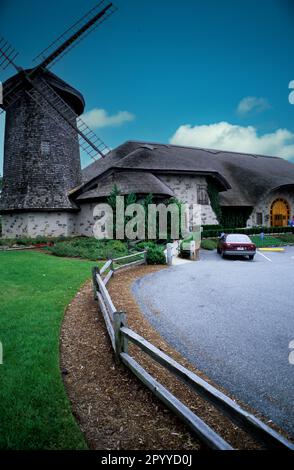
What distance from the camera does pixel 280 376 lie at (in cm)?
419

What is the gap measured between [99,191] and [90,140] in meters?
7.54

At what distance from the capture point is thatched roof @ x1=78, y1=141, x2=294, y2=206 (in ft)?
81.6

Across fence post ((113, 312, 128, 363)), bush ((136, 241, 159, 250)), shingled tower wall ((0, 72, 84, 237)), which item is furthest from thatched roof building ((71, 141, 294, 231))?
fence post ((113, 312, 128, 363))

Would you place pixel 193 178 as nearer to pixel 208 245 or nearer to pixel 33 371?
pixel 208 245

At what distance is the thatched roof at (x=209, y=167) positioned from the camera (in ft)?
81.6

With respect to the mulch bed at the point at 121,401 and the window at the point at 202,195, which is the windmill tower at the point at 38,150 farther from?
the mulch bed at the point at 121,401

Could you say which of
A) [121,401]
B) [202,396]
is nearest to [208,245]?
[121,401]

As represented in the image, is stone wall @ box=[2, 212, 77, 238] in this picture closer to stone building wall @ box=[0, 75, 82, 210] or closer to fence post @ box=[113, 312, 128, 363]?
stone building wall @ box=[0, 75, 82, 210]

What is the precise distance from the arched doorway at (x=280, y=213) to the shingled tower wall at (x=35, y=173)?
75.5 ft

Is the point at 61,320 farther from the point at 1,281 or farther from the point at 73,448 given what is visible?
the point at 1,281

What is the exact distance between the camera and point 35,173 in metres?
22.1

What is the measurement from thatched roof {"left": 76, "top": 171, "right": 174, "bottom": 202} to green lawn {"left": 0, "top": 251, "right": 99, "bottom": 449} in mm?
12896
